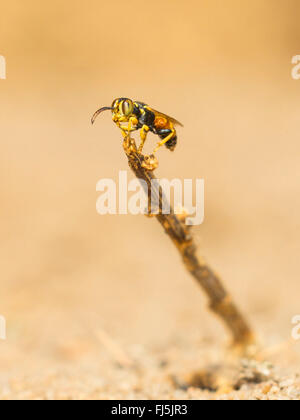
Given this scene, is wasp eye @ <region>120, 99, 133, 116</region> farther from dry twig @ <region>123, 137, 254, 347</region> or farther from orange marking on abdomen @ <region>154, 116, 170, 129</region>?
orange marking on abdomen @ <region>154, 116, 170, 129</region>

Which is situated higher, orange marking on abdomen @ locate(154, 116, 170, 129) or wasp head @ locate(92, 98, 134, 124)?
orange marking on abdomen @ locate(154, 116, 170, 129)

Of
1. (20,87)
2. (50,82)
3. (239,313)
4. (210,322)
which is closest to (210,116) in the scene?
(50,82)

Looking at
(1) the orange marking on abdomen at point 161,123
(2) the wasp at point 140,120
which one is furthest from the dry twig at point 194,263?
(1) the orange marking on abdomen at point 161,123

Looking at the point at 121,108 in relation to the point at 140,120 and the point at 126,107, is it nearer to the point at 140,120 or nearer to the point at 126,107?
the point at 126,107

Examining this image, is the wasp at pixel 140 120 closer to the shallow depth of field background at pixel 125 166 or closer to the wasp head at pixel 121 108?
the wasp head at pixel 121 108

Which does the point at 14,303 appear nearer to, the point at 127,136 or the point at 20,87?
the point at 127,136

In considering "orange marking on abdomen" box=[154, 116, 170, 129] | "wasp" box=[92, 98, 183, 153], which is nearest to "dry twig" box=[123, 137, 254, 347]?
"wasp" box=[92, 98, 183, 153]

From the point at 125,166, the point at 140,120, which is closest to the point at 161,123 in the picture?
the point at 140,120

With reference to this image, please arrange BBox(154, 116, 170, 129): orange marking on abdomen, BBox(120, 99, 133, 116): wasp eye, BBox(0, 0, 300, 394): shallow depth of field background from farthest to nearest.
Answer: BBox(0, 0, 300, 394): shallow depth of field background, BBox(154, 116, 170, 129): orange marking on abdomen, BBox(120, 99, 133, 116): wasp eye

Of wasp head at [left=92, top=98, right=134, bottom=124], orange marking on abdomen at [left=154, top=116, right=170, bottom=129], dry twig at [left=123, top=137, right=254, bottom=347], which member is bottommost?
dry twig at [left=123, top=137, right=254, bottom=347]
